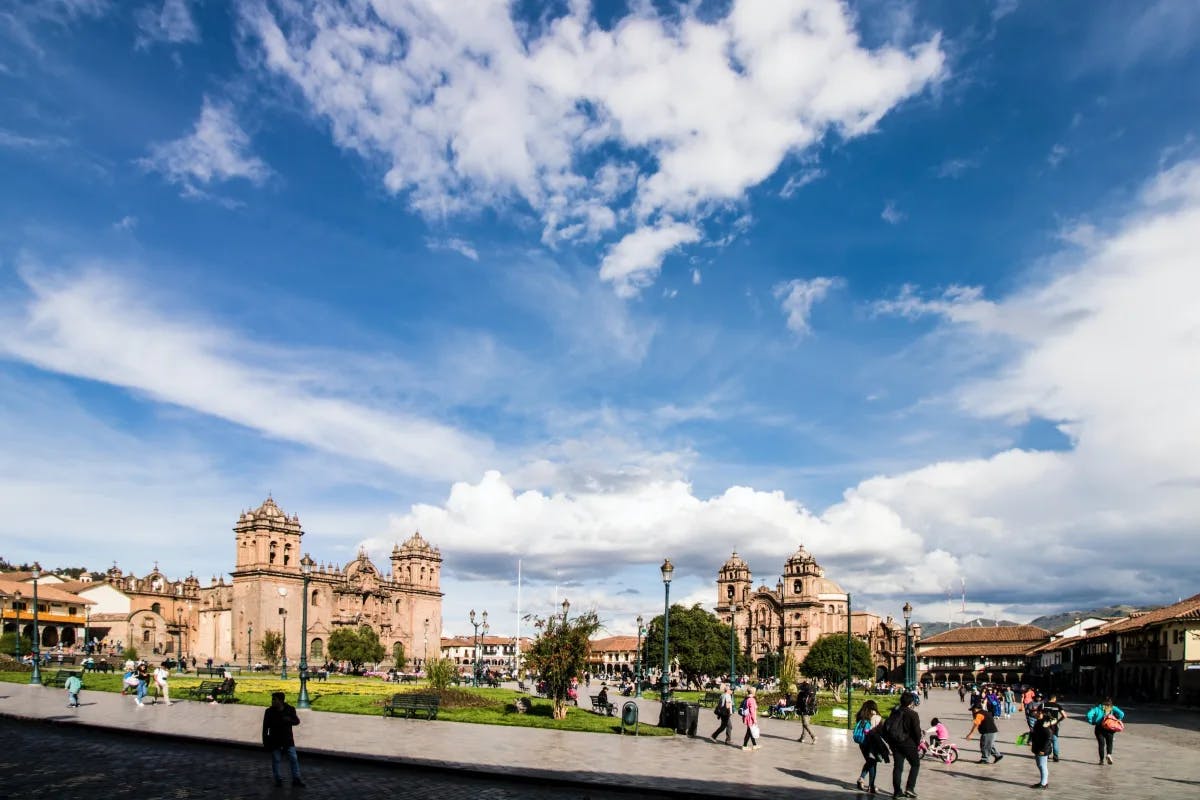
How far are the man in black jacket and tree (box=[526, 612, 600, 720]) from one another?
14748 mm

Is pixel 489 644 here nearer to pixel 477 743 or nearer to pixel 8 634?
pixel 8 634

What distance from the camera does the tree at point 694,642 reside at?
271ft

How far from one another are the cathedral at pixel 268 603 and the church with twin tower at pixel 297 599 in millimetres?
92

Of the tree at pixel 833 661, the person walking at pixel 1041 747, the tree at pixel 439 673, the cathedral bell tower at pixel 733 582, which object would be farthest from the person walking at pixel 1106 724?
the cathedral bell tower at pixel 733 582

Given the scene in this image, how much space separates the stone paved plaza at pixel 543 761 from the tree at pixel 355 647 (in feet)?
144

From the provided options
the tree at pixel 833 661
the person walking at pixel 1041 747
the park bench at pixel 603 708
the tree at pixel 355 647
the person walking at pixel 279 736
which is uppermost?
the person walking at pixel 279 736

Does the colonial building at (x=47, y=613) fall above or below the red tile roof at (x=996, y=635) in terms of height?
above

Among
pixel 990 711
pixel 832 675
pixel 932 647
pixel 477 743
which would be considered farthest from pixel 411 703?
pixel 932 647

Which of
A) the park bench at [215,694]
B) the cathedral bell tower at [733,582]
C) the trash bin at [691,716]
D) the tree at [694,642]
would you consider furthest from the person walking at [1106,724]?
the cathedral bell tower at [733,582]

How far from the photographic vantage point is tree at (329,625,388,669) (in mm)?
71062

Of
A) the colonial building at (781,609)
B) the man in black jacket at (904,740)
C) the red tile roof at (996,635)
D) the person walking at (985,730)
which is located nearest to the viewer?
the man in black jacket at (904,740)

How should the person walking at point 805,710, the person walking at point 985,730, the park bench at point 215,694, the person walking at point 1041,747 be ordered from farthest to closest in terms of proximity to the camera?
the park bench at point 215,694 < the person walking at point 805,710 < the person walking at point 985,730 < the person walking at point 1041,747

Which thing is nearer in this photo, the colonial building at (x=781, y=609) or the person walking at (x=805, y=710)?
the person walking at (x=805, y=710)

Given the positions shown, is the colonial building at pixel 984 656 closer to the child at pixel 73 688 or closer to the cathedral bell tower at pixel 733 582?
the cathedral bell tower at pixel 733 582
